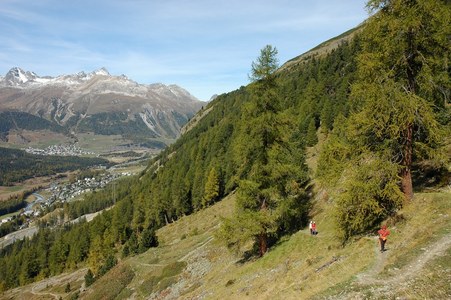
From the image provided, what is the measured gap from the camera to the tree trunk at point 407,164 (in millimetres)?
20391

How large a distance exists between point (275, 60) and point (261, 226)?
1462 centimetres

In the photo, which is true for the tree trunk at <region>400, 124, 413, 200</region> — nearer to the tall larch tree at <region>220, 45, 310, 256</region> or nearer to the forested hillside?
the forested hillside

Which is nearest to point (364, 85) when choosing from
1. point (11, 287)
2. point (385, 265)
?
point (385, 265)

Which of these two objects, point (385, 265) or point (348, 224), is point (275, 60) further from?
point (385, 265)

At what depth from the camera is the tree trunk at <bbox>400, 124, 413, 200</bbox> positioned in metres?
20.4

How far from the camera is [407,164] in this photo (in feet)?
68.0

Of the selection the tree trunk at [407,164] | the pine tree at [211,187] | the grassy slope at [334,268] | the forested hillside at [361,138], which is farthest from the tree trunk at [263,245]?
the pine tree at [211,187]

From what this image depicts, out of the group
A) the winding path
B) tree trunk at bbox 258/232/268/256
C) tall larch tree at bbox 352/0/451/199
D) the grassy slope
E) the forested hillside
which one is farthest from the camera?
tree trunk at bbox 258/232/268/256

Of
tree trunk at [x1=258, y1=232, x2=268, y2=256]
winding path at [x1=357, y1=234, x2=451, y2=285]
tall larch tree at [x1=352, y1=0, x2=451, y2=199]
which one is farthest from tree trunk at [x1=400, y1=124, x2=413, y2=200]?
tree trunk at [x1=258, y1=232, x2=268, y2=256]

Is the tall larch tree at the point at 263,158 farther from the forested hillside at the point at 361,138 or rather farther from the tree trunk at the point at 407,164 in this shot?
the tree trunk at the point at 407,164

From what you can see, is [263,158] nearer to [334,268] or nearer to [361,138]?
[361,138]

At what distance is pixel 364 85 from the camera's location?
21.3m

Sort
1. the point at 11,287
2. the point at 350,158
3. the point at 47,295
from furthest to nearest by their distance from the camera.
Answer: the point at 11,287, the point at 47,295, the point at 350,158

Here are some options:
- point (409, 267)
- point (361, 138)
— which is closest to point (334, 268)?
point (409, 267)
